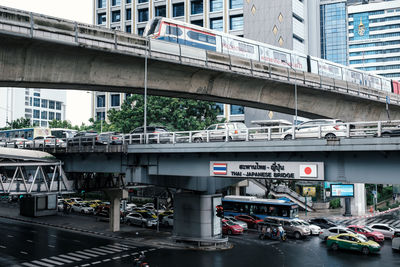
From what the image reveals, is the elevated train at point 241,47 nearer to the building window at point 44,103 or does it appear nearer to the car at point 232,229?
the car at point 232,229

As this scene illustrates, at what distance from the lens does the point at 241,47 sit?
1543 inches

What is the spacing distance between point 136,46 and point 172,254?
1542 centimetres

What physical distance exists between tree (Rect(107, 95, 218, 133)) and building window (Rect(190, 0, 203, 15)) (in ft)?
103

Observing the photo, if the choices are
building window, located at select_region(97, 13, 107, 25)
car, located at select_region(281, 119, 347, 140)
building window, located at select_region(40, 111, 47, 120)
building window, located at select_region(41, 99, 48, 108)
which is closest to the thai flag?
car, located at select_region(281, 119, 347, 140)

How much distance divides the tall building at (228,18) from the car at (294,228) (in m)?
32.2

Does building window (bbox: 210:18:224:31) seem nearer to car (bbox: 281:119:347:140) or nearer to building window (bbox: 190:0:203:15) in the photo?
building window (bbox: 190:0:203:15)

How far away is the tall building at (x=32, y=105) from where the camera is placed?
152m

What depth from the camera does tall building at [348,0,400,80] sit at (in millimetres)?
153625

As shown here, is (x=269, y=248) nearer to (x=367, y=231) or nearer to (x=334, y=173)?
(x=367, y=231)

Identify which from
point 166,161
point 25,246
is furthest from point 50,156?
point 166,161

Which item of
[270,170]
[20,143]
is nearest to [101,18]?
[20,143]

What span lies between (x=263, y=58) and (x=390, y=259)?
72.9ft

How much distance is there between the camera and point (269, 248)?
32031mm

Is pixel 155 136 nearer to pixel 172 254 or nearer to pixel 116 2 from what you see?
pixel 172 254
